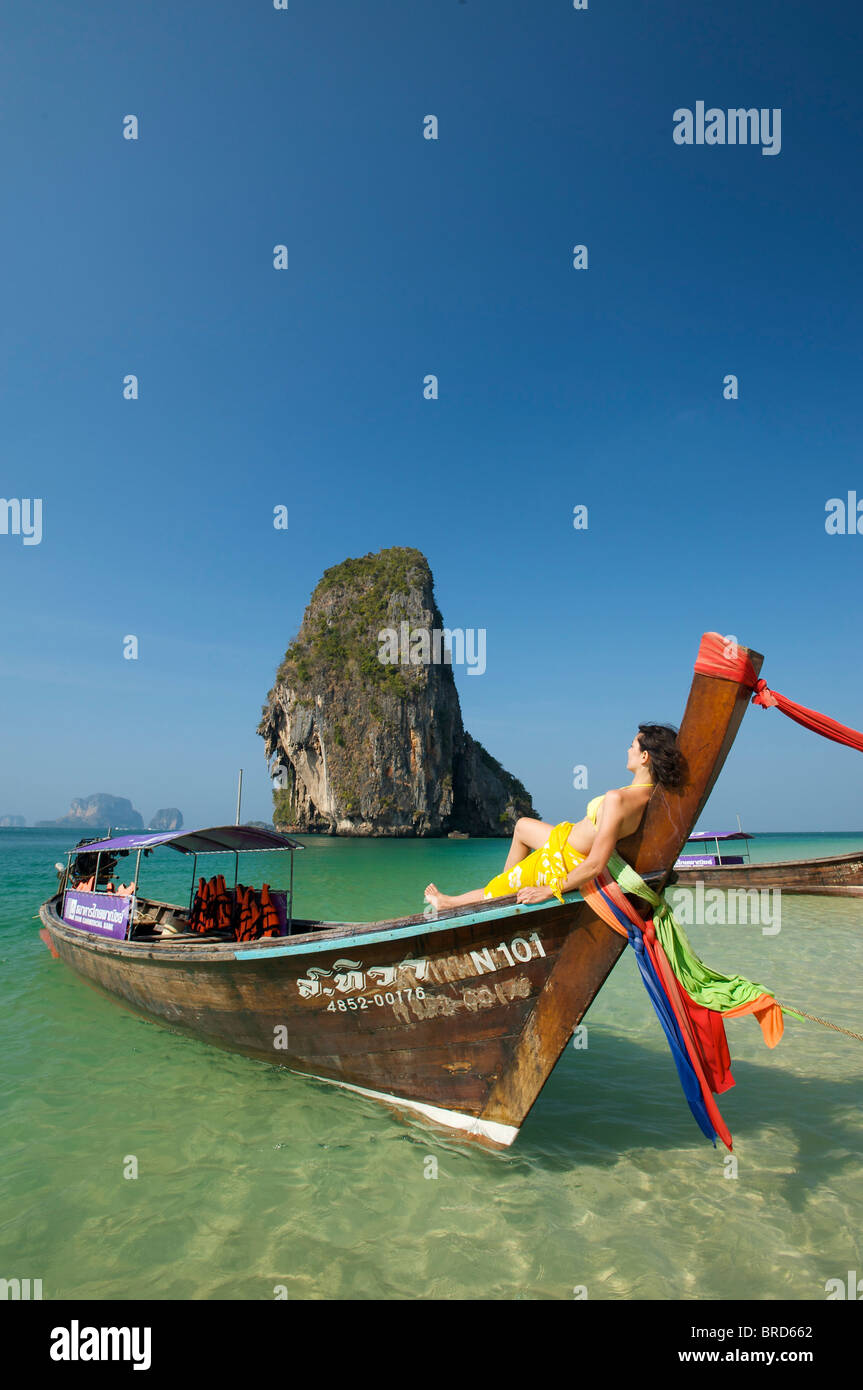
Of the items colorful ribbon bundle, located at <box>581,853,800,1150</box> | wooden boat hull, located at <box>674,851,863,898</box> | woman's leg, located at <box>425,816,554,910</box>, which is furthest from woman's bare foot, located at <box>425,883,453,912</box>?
wooden boat hull, located at <box>674,851,863,898</box>

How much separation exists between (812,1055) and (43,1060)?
24.1ft

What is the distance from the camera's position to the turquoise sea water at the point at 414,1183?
10.4ft

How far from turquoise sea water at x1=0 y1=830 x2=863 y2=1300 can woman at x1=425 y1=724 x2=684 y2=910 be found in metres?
1.74

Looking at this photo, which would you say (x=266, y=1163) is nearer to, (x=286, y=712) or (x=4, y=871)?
(x=4, y=871)

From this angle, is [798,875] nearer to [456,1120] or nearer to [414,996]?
[456,1120]

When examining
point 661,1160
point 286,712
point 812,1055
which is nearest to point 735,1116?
point 661,1160

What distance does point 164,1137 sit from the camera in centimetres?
469

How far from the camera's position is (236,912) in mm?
7742

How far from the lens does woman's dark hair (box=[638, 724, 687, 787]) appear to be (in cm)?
359

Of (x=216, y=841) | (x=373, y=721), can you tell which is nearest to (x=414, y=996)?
(x=216, y=841)

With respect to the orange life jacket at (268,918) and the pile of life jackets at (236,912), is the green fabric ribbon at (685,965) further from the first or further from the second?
the orange life jacket at (268,918)

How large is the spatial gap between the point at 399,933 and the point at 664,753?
1.97 m

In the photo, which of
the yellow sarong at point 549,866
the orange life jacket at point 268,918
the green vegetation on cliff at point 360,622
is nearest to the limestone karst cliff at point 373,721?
the green vegetation on cliff at point 360,622

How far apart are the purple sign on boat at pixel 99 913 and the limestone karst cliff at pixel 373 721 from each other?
5036 centimetres
